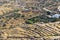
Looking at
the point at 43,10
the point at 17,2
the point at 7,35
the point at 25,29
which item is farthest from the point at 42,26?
the point at 17,2

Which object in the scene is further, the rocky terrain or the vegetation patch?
the vegetation patch

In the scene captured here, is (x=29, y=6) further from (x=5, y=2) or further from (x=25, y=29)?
(x=25, y=29)

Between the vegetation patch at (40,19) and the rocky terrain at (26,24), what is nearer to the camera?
the rocky terrain at (26,24)

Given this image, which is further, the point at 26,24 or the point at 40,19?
the point at 40,19

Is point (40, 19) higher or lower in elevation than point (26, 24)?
lower

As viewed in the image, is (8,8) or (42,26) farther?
(8,8)

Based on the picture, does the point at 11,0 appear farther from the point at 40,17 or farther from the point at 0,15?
the point at 40,17

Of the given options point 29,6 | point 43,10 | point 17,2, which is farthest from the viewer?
point 17,2

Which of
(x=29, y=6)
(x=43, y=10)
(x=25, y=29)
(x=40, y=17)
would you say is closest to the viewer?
(x=25, y=29)

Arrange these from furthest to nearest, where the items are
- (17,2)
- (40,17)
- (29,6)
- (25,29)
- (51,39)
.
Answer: (17,2) < (29,6) < (40,17) < (25,29) < (51,39)

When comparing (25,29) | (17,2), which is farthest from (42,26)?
(17,2)
